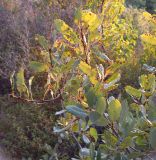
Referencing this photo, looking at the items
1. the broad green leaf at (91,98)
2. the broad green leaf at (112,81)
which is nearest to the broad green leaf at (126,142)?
the broad green leaf at (91,98)

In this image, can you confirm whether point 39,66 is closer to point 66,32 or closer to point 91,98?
point 66,32

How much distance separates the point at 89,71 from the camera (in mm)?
1258

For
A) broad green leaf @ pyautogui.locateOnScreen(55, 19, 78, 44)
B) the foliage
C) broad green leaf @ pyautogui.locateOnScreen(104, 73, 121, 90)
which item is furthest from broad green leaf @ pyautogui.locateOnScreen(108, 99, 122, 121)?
broad green leaf @ pyautogui.locateOnScreen(55, 19, 78, 44)

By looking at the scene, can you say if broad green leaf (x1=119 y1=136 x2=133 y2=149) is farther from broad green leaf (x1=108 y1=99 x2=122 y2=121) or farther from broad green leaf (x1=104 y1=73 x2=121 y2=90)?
broad green leaf (x1=104 y1=73 x2=121 y2=90)

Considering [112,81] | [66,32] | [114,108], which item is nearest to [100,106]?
[114,108]

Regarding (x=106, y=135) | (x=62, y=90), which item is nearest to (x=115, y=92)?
(x=62, y=90)

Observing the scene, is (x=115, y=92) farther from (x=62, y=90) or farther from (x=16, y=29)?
(x=62, y=90)

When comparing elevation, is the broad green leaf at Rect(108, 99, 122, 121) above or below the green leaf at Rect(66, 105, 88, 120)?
above

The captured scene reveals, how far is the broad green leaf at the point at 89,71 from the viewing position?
1.25 metres

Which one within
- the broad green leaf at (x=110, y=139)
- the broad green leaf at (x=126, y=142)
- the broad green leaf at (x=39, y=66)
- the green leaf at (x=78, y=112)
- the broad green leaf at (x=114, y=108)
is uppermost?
the broad green leaf at (x=114, y=108)

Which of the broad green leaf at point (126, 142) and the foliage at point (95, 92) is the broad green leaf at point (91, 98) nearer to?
the foliage at point (95, 92)

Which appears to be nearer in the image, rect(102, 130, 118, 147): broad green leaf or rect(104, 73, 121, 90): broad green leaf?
rect(102, 130, 118, 147): broad green leaf

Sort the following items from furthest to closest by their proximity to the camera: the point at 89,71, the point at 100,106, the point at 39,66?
Result: the point at 39,66 < the point at 89,71 < the point at 100,106

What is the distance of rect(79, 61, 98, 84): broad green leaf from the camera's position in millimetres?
1250
